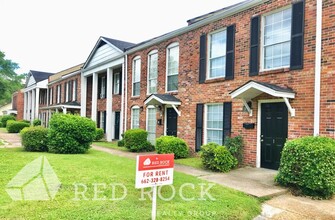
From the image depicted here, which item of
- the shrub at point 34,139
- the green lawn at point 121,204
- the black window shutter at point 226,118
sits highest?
the black window shutter at point 226,118

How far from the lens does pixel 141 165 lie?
409 cm

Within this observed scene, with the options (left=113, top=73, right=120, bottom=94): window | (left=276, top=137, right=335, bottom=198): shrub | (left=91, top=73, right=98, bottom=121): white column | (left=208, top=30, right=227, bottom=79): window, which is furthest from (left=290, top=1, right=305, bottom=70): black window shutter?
(left=91, top=73, right=98, bottom=121): white column

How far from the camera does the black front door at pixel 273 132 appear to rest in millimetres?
8234

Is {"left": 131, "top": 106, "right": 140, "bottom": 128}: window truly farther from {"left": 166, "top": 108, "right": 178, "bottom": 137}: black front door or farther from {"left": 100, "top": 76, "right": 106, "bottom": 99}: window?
{"left": 100, "top": 76, "right": 106, "bottom": 99}: window

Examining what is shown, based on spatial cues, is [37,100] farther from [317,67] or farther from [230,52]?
[317,67]

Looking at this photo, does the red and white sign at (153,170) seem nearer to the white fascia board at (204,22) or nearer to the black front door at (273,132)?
the black front door at (273,132)

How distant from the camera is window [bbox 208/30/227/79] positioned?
10.5 m

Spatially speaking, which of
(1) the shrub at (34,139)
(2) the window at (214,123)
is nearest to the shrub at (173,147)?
(2) the window at (214,123)

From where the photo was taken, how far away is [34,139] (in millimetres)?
11070

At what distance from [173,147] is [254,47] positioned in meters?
4.86

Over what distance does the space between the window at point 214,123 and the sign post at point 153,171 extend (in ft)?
20.8

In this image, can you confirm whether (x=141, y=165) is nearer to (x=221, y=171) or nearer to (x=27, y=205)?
(x=27, y=205)

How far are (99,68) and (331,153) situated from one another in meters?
17.4

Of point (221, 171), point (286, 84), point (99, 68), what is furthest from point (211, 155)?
point (99, 68)
